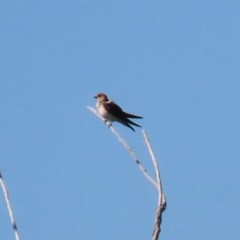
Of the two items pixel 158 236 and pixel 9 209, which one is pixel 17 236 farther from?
pixel 158 236

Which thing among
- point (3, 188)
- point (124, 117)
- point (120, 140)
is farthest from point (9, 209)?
point (124, 117)

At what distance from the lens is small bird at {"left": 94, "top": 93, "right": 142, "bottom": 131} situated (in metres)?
11.2

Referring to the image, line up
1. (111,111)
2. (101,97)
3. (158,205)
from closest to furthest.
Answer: (158,205)
(111,111)
(101,97)

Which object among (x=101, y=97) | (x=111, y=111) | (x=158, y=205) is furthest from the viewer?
(x=101, y=97)

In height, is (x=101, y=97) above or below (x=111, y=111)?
above

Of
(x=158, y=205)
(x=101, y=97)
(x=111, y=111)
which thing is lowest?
(x=158, y=205)

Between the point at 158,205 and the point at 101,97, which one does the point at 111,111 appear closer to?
the point at 101,97

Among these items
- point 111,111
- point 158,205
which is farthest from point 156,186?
point 111,111

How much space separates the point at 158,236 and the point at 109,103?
9.31 metres

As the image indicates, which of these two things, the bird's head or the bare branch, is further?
the bird's head

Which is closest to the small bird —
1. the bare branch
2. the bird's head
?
the bird's head

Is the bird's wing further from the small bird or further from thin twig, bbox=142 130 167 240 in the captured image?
thin twig, bbox=142 130 167 240

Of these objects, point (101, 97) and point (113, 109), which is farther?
point (101, 97)

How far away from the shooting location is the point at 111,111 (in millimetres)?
11719
